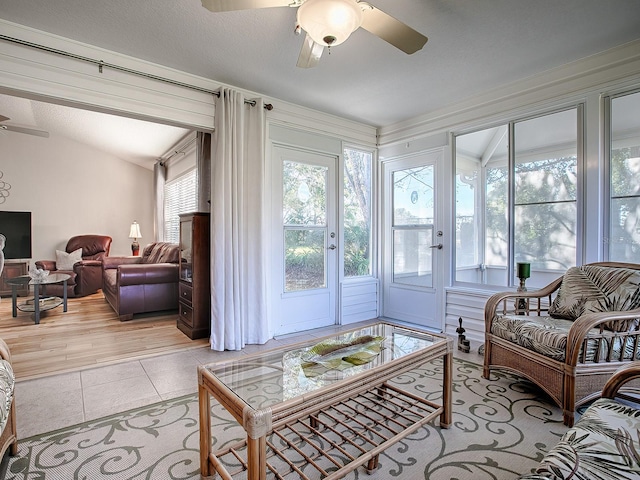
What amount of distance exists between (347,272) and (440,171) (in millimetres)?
1642

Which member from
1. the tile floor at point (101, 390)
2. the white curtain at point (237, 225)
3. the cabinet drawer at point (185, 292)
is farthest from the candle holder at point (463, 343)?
the cabinet drawer at point (185, 292)

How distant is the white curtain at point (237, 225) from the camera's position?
3158mm

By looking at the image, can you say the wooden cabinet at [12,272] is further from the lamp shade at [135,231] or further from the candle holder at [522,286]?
the candle holder at [522,286]

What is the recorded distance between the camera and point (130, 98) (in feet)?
9.11

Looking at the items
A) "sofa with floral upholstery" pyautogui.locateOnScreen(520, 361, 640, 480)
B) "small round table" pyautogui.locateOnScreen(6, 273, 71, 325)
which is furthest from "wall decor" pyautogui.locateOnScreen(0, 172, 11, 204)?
"sofa with floral upholstery" pyautogui.locateOnScreen(520, 361, 640, 480)

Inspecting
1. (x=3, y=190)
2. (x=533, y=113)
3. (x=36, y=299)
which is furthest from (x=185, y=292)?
(x=3, y=190)

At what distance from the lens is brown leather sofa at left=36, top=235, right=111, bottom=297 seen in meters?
5.83

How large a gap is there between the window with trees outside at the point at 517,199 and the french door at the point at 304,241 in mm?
1459

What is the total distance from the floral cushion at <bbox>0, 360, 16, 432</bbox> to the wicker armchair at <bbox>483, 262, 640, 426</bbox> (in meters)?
2.70

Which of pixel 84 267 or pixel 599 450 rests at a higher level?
pixel 84 267

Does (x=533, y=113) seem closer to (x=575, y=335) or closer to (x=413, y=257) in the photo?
(x=413, y=257)

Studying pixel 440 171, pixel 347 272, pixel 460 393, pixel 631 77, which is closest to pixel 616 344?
pixel 460 393

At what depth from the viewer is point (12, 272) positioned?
592 cm

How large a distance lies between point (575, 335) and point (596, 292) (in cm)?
64
